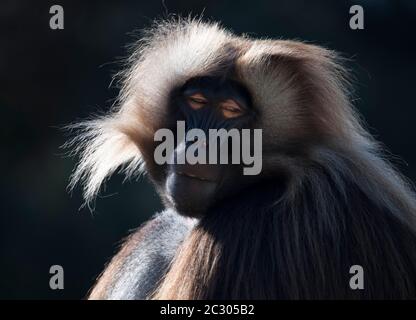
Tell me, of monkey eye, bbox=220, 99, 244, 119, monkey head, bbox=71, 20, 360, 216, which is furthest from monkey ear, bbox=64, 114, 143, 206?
monkey eye, bbox=220, 99, 244, 119

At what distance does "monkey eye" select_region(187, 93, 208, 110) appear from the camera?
4172 millimetres

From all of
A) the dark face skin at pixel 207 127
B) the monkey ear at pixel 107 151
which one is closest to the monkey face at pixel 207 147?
the dark face skin at pixel 207 127

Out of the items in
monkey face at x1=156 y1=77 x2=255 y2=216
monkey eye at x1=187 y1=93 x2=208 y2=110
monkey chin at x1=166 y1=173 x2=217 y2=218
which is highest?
monkey eye at x1=187 y1=93 x2=208 y2=110

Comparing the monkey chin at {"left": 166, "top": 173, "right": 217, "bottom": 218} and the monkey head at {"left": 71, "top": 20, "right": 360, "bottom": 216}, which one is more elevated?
the monkey head at {"left": 71, "top": 20, "right": 360, "bottom": 216}

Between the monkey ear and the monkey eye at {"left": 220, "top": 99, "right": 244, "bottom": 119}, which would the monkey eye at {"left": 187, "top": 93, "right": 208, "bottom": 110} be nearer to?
the monkey eye at {"left": 220, "top": 99, "right": 244, "bottom": 119}

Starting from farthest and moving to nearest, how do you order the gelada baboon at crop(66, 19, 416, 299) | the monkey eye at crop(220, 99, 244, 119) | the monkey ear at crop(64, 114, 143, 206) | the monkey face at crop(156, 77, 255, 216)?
the monkey ear at crop(64, 114, 143, 206) < the monkey eye at crop(220, 99, 244, 119) < the monkey face at crop(156, 77, 255, 216) < the gelada baboon at crop(66, 19, 416, 299)

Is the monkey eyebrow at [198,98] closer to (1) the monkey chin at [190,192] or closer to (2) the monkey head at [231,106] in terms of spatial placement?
(2) the monkey head at [231,106]

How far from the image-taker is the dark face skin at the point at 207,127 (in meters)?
3.99

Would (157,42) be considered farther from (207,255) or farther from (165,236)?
(207,255)

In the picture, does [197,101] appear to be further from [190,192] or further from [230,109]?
[190,192]

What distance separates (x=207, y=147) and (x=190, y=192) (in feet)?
0.68

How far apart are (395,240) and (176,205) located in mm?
959

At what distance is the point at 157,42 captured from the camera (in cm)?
461
